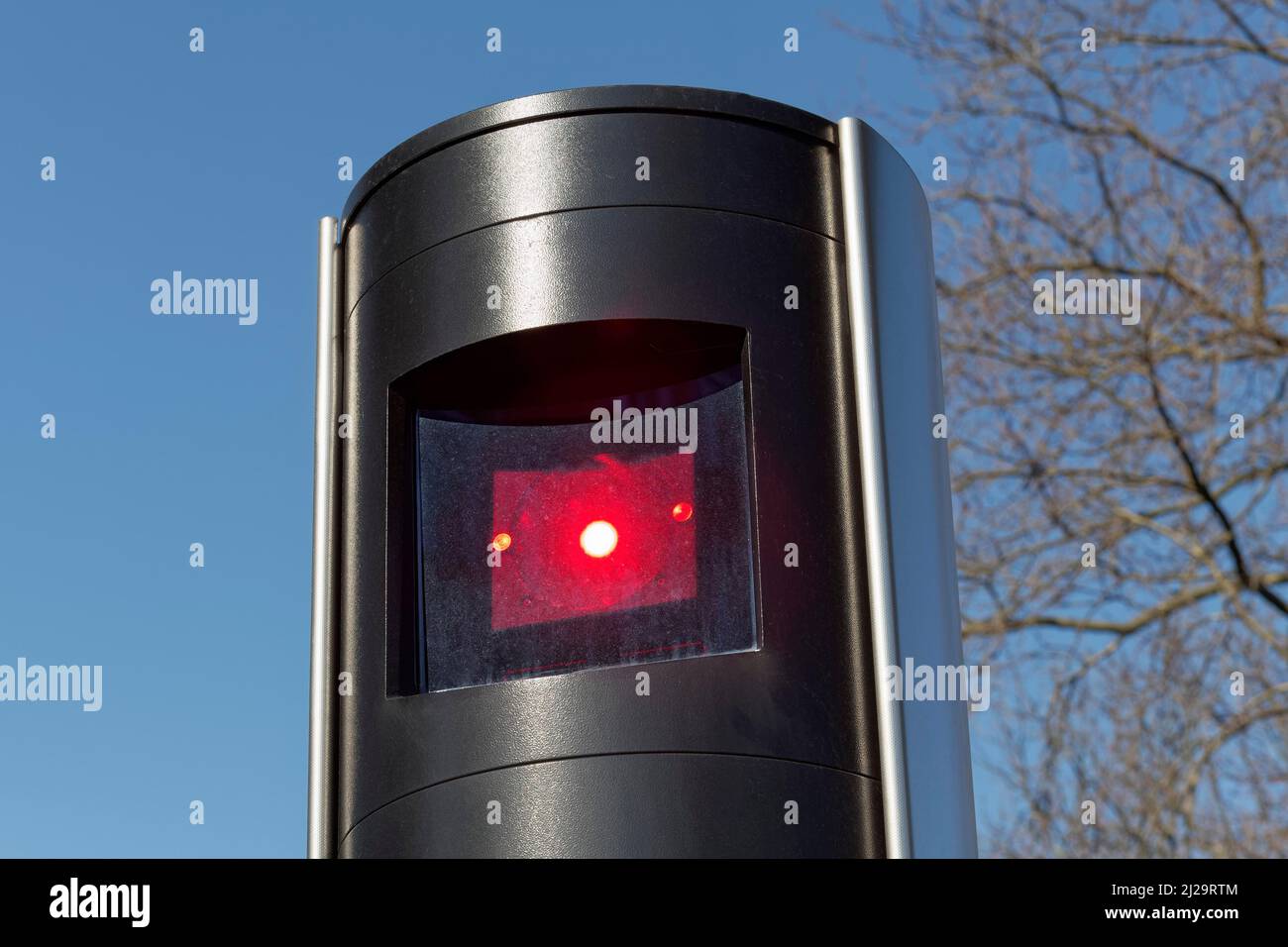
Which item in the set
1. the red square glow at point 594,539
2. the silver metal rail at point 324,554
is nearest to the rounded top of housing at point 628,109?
the silver metal rail at point 324,554

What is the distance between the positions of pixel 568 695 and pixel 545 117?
132 centimetres

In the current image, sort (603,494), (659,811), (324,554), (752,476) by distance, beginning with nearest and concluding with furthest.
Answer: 1. (659,811)
2. (752,476)
3. (603,494)
4. (324,554)

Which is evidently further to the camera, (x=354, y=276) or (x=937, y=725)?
(x=354, y=276)

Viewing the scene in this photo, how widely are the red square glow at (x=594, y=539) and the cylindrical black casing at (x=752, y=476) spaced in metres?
0.20

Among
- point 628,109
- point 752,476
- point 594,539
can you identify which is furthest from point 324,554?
point 628,109

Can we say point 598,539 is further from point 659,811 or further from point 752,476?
point 659,811

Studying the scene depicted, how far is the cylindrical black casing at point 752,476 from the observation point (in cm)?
352

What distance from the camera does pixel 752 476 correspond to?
3801 mm

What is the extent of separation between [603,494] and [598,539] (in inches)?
4.1

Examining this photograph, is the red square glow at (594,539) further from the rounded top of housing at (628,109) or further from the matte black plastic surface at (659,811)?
the rounded top of housing at (628,109)

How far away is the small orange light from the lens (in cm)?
388
